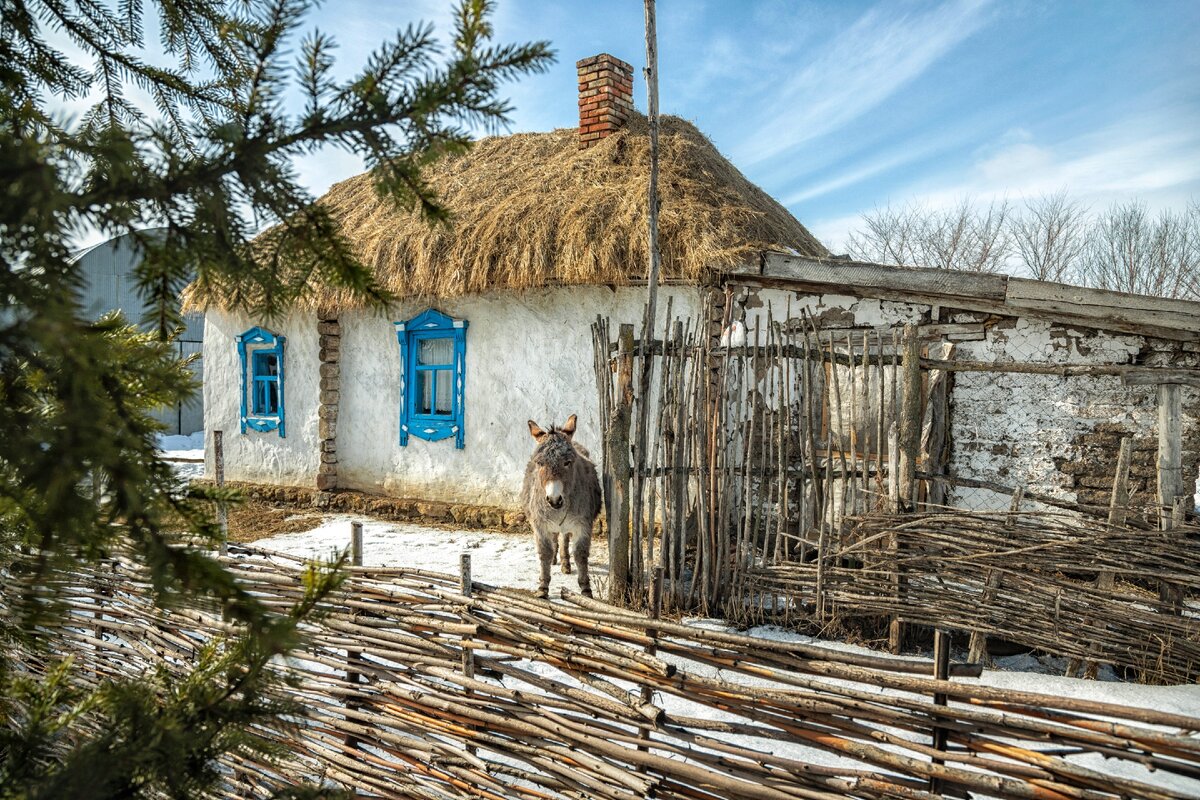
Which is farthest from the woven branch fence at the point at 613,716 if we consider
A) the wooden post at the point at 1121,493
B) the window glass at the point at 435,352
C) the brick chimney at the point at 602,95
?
the brick chimney at the point at 602,95

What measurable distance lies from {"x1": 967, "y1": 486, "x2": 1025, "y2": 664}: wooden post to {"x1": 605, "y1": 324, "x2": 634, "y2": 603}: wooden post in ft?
7.19

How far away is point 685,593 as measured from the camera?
202 inches

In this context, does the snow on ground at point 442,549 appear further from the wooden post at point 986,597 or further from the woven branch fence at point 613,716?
the woven branch fence at point 613,716

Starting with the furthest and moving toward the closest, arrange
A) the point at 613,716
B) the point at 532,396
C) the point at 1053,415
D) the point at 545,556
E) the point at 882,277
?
the point at 532,396, the point at 882,277, the point at 1053,415, the point at 545,556, the point at 613,716

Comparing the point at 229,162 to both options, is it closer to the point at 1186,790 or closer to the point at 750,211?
the point at 1186,790

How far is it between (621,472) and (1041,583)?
2588 mm

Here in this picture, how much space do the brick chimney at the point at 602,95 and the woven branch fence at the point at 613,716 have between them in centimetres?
788

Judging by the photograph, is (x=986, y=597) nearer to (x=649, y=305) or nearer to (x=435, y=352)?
(x=649, y=305)

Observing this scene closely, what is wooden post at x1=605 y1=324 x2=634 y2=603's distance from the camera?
5207mm

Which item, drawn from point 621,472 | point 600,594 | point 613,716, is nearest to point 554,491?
point 621,472

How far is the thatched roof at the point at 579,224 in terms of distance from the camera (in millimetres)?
7793

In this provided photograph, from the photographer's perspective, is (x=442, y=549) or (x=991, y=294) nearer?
(x=991, y=294)

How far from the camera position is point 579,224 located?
321 inches

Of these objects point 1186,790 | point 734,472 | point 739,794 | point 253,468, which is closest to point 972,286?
point 734,472
